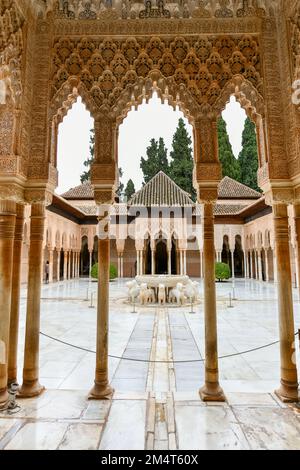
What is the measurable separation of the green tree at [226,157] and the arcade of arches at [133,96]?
103ft

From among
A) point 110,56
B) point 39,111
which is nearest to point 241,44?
point 110,56

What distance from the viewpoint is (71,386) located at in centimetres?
384

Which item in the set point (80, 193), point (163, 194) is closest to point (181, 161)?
point (163, 194)

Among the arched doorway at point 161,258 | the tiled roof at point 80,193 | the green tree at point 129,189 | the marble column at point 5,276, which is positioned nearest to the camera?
the marble column at point 5,276

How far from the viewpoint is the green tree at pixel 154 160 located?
3841 cm

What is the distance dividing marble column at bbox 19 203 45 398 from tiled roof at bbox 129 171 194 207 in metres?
18.3

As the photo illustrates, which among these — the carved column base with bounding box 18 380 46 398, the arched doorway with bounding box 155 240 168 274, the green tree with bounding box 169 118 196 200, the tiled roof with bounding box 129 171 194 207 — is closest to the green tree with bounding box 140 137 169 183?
the green tree with bounding box 169 118 196 200

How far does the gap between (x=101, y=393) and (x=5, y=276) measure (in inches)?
70.7

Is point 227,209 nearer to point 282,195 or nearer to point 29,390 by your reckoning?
point 282,195

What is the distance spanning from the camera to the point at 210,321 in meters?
3.54

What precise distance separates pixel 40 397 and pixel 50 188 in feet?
8.50

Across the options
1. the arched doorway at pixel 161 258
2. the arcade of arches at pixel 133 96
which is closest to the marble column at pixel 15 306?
the arcade of arches at pixel 133 96

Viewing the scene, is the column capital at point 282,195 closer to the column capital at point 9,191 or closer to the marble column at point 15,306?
the column capital at point 9,191
